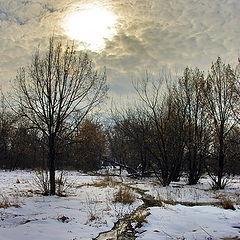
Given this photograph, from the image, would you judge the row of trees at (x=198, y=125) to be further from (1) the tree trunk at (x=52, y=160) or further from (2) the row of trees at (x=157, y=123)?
(1) the tree trunk at (x=52, y=160)

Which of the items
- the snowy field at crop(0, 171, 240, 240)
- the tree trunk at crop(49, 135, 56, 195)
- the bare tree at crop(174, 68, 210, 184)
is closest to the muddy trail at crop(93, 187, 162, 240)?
the snowy field at crop(0, 171, 240, 240)

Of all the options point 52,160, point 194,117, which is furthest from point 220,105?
point 52,160

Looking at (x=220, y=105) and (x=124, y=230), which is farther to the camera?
(x=220, y=105)

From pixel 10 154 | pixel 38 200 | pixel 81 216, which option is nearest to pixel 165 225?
pixel 81 216

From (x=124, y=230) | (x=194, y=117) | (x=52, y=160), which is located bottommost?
(x=124, y=230)

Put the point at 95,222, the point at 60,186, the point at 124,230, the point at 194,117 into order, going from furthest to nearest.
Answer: the point at 194,117
the point at 60,186
the point at 95,222
the point at 124,230

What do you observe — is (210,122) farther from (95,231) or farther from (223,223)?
(95,231)

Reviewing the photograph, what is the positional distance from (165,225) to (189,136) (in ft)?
37.4

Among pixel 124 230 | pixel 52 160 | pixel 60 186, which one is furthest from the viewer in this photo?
pixel 60 186

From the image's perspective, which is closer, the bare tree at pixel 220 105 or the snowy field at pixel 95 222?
the snowy field at pixel 95 222

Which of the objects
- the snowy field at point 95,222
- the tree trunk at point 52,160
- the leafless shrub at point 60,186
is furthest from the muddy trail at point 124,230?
the tree trunk at point 52,160

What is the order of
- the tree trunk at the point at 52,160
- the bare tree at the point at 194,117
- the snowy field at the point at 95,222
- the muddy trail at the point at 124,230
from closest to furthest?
the snowy field at the point at 95,222, the muddy trail at the point at 124,230, the tree trunk at the point at 52,160, the bare tree at the point at 194,117

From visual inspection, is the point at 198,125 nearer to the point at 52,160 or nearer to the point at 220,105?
the point at 220,105

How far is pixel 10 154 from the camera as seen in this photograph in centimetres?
3381
